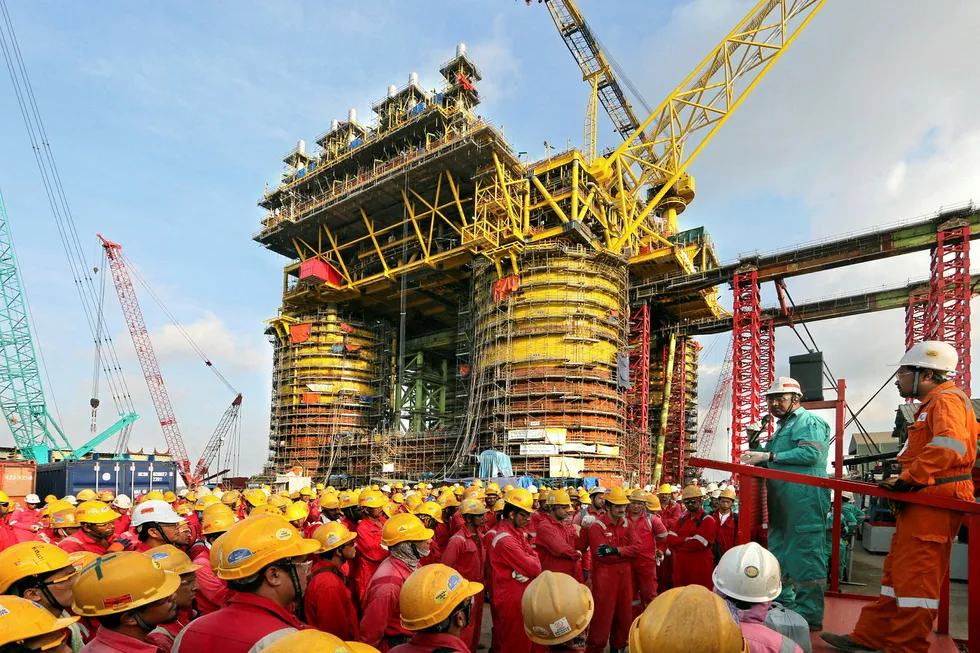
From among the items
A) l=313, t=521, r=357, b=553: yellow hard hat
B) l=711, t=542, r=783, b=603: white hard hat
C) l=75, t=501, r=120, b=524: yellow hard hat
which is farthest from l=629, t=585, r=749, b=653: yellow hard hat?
l=75, t=501, r=120, b=524: yellow hard hat

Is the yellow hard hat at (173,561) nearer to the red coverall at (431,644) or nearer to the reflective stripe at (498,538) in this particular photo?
the red coverall at (431,644)

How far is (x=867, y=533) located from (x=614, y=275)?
59.5ft

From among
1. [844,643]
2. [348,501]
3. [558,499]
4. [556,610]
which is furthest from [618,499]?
[556,610]

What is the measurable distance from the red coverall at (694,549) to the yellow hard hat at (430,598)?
613cm

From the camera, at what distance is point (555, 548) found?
7527 mm

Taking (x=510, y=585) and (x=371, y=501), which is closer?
(x=510, y=585)

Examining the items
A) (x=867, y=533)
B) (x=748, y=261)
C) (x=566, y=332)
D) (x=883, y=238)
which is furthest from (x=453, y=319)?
(x=867, y=533)

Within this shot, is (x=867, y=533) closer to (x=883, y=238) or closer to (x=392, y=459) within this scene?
(x=883, y=238)

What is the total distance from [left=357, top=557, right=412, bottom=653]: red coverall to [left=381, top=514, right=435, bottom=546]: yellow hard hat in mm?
277

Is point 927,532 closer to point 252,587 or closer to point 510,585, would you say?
point 510,585

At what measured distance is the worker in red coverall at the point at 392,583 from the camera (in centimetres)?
450

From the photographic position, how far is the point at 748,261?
1238 inches

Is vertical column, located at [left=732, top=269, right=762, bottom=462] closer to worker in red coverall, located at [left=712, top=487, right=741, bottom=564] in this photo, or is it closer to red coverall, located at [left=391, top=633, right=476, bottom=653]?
worker in red coverall, located at [left=712, top=487, right=741, bottom=564]

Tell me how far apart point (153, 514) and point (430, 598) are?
464 cm
